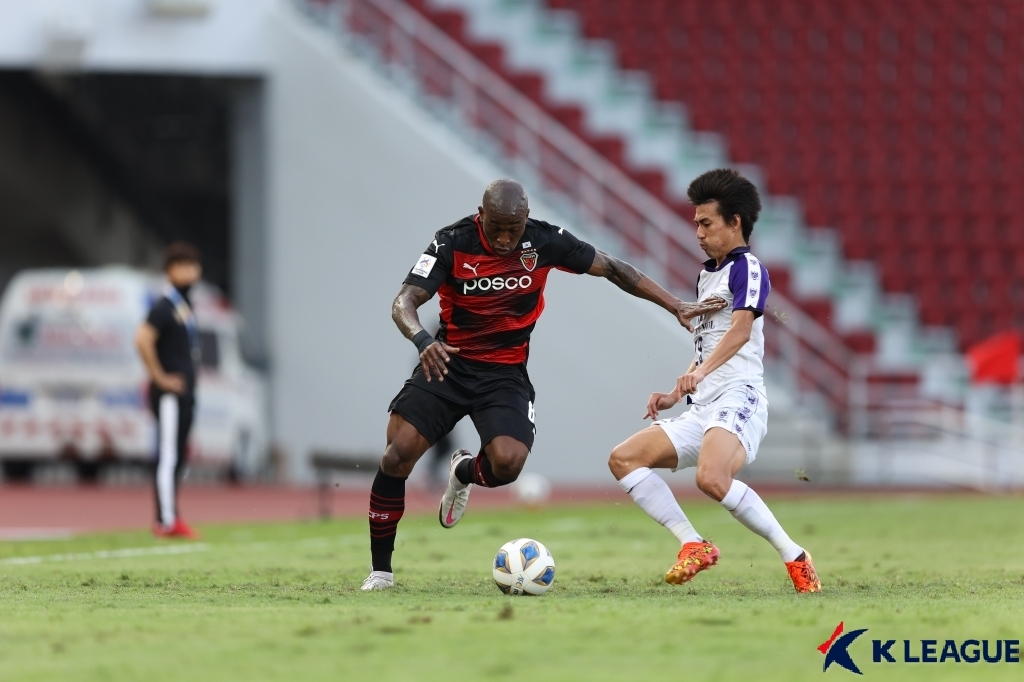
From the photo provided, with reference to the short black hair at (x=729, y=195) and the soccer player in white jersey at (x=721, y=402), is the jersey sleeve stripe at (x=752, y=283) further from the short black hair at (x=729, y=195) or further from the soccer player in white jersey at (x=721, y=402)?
the short black hair at (x=729, y=195)

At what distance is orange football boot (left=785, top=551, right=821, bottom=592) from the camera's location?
7727mm

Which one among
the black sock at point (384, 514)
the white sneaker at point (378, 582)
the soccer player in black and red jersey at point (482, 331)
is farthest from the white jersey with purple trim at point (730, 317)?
the white sneaker at point (378, 582)

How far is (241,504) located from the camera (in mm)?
18891

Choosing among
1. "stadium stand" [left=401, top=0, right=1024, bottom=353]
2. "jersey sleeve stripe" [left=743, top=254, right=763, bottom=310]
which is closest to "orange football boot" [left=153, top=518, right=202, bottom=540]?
"jersey sleeve stripe" [left=743, top=254, right=763, bottom=310]

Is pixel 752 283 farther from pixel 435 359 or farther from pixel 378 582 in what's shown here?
pixel 378 582

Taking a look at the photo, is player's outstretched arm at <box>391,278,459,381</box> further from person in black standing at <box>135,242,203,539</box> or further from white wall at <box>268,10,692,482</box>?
white wall at <box>268,10,692,482</box>

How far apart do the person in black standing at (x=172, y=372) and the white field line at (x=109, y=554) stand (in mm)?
798

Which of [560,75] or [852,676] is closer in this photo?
[852,676]

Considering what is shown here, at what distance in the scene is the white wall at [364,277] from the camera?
20.9 meters

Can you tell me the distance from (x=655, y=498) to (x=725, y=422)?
1.64 feet

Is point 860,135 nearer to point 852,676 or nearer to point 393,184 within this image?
point 393,184

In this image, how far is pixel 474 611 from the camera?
6668 millimetres

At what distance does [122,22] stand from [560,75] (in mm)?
6394

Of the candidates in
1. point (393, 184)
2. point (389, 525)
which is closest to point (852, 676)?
point (389, 525)
